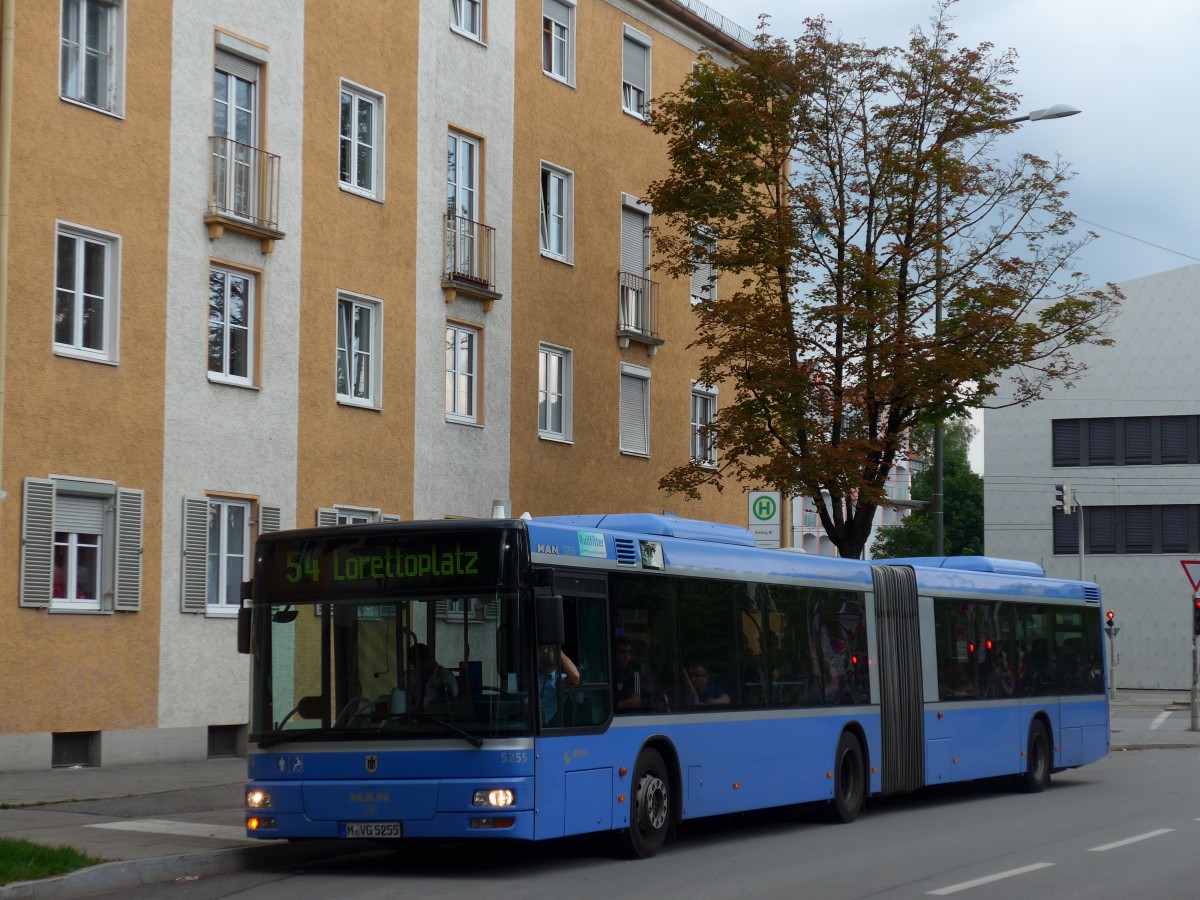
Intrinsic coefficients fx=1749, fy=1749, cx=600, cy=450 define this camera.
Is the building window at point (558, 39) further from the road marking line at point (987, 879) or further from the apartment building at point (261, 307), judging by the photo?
the road marking line at point (987, 879)

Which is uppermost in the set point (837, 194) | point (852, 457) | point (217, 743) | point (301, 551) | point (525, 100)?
point (525, 100)

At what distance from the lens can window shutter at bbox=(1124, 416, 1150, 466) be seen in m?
62.2

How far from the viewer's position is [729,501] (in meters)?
37.7

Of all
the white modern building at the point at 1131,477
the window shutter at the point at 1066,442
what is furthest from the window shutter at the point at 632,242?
the window shutter at the point at 1066,442

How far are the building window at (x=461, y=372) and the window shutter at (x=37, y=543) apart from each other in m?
8.70

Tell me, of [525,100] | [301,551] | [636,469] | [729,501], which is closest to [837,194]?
[525,100]

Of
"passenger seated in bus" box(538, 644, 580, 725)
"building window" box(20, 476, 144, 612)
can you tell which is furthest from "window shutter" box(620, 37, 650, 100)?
"passenger seated in bus" box(538, 644, 580, 725)

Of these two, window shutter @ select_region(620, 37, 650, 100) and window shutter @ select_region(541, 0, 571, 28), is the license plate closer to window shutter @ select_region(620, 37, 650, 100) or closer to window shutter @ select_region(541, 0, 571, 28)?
window shutter @ select_region(541, 0, 571, 28)

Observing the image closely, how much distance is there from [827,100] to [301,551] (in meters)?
16.4

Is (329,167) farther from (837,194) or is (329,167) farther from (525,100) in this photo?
(837,194)

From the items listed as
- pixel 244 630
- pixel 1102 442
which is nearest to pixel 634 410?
pixel 244 630

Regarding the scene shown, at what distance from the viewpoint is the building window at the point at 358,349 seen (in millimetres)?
25814

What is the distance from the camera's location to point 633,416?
1319 inches

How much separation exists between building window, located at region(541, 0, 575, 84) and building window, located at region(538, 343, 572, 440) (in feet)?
16.3
